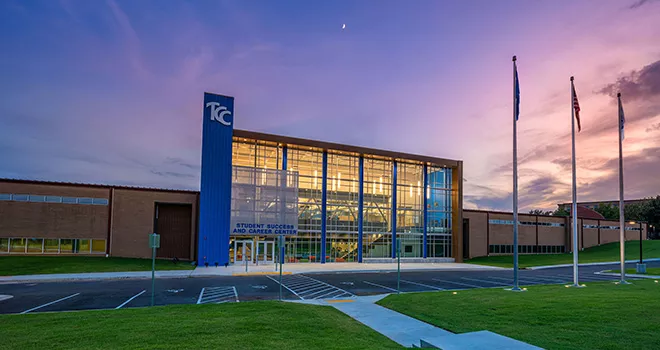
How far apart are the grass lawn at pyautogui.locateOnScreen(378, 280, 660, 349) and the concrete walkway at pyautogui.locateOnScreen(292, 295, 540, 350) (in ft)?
1.86

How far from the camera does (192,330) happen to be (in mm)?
10000

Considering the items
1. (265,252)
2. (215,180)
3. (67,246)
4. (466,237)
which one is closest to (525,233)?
(466,237)

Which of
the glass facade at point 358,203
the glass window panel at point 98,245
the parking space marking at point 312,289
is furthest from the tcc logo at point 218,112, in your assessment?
the parking space marking at point 312,289

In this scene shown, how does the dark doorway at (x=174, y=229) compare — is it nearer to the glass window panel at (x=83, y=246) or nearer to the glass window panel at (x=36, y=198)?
the glass window panel at (x=83, y=246)

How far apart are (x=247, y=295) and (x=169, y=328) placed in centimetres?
864

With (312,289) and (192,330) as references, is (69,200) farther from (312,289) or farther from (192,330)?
(192,330)

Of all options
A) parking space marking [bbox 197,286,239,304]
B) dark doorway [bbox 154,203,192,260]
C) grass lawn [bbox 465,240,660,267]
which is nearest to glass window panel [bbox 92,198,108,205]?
dark doorway [bbox 154,203,192,260]

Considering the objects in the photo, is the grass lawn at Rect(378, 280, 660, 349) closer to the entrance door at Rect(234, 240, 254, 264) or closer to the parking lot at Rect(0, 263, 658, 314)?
the parking lot at Rect(0, 263, 658, 314)

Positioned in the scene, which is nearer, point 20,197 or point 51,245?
point 20,197

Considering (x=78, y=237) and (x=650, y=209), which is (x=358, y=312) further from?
(x=650, y=209)

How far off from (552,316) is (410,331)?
4418 millimetres

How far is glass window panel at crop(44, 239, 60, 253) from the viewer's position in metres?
34.0

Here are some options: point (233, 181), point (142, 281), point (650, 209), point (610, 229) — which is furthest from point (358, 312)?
point (650, 209)

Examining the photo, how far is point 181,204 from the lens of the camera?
38906mm
